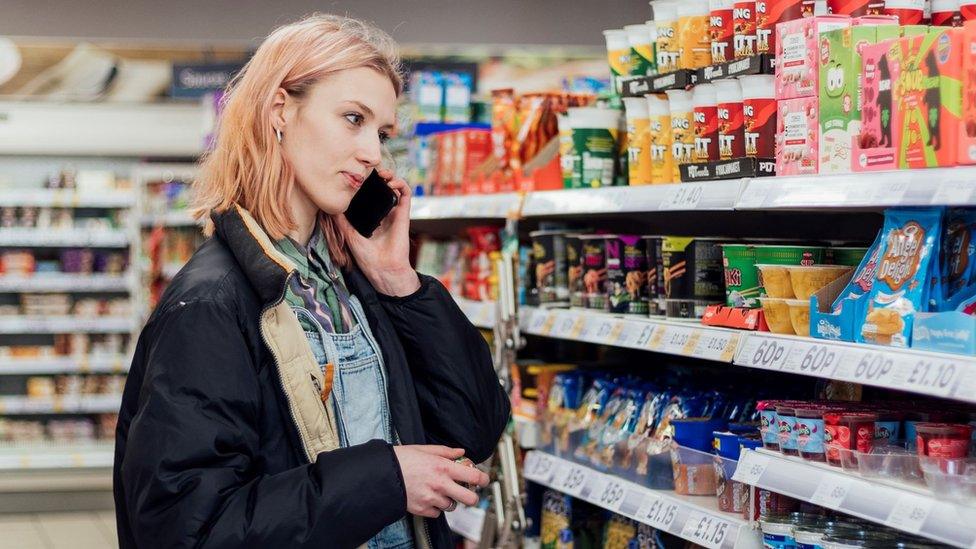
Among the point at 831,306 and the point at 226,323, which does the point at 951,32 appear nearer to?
the point at 831,306

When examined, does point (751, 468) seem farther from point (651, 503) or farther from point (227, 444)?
point (227, 444)

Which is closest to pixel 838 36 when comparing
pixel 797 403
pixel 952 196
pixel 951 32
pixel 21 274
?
pixel 951 32

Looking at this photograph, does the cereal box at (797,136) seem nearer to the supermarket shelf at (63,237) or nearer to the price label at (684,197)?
the price label at (684,197)

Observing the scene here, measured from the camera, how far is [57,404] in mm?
8438

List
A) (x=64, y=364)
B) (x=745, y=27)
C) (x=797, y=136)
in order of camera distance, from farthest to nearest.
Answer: (x=64, y=364), (x=745, y=27), (x=797, y=136)

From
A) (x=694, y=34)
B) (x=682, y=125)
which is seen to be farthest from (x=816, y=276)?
(x=694, y=34)

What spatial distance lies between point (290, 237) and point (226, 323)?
0.28 m

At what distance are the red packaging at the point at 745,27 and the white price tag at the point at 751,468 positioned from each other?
2.79 ft

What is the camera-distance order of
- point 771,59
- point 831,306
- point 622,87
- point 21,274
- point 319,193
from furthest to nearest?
point 21,274 < point 622,87 < point 771,59 < point 831,306 < point 319,193

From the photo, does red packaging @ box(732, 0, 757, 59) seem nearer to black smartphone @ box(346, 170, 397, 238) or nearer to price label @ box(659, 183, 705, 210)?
price label @ box(659, 183, 705, 210)

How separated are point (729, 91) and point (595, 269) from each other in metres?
0.86

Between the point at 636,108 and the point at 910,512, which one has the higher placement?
the point at 636,108

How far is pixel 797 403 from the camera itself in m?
2.39

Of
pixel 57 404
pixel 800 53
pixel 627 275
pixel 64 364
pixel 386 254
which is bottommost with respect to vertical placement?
pixel 57 404
